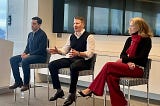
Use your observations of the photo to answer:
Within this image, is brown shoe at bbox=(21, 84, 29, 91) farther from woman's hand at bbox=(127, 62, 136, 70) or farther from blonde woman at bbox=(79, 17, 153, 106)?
woman's hand at bbox=(127, 62, 136, 70)

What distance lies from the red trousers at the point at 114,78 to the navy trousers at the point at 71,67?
13.0 inches

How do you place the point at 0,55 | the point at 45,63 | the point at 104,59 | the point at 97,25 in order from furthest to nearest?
the point at 97,25
the point at 104,59
the point at 0,55
the point at 45,63

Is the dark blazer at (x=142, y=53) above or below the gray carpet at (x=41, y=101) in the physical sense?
above

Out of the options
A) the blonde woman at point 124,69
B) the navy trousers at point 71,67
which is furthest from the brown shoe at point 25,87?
the blonde woman at point 124,69

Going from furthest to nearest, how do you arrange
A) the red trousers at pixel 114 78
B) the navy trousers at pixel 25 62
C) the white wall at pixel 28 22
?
the white wall at pixel 28 22 → the navy trousers at pixel 25 62 → the red trousers at pixel 114 78

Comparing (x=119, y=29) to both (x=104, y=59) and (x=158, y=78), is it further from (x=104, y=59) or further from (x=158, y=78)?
(x=158, y=78)

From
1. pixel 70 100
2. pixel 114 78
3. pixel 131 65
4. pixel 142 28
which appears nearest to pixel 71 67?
pixel 70 100

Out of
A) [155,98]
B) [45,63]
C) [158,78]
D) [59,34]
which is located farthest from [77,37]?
[59,34]

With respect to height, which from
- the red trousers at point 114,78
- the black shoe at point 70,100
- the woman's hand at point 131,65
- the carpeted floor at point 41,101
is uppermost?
the woman's hand at point 131,65

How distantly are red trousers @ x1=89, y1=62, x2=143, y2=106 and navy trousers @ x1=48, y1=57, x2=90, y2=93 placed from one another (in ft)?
1.08

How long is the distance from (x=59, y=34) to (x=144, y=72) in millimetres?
3169

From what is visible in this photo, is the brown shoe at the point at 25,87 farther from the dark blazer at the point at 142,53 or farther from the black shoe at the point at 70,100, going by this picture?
the dark blazer at the point at 142,53

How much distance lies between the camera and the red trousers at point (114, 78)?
12.1 ft

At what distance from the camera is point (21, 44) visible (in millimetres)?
6562
